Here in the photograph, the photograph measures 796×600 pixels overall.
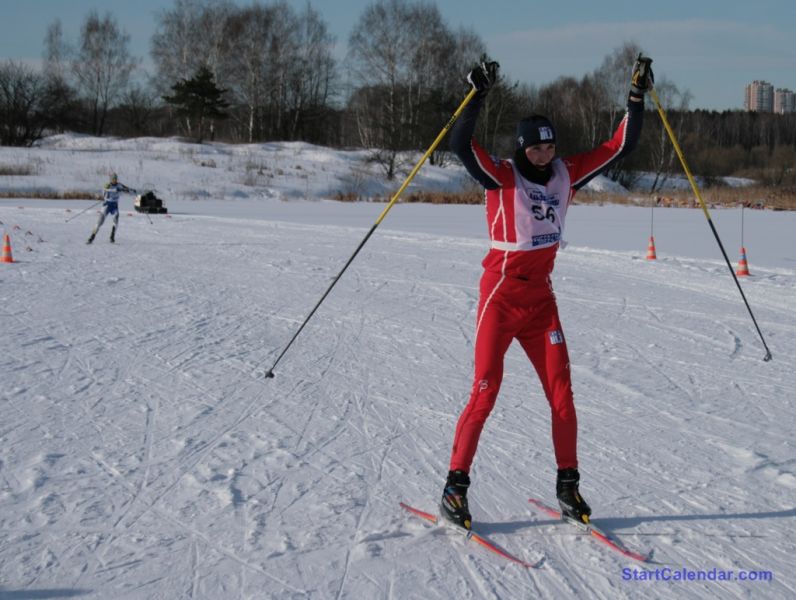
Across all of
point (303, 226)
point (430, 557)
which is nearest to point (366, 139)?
point (303, 226)

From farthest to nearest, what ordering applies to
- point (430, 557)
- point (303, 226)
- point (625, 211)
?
1. point (625, 211)
2. point (303, 226)
3. point (430, 557)

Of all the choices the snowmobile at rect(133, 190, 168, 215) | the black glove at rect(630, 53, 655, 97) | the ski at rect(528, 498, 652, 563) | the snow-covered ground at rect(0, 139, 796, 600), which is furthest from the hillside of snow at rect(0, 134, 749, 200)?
the ski at rect(528, 498, 652, 563)

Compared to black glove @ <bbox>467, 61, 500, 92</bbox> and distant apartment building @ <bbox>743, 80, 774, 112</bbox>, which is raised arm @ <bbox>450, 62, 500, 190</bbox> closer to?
black glove @ <bbox>467, 61, 500, 92</bbox>

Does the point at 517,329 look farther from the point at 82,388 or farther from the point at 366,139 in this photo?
the point at 366,139

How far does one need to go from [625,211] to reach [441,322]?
19.6 metres

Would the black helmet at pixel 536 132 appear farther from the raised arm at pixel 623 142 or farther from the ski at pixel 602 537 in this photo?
the ski at pixel 602 537

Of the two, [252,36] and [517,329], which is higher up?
[252,36]

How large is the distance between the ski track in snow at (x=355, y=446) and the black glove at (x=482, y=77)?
204 centimetres

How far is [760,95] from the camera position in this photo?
17462cm

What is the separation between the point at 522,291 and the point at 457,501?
101 centimetres

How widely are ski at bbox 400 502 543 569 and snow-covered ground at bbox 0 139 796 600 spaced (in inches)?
2.5

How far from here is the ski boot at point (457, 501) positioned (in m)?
3.65

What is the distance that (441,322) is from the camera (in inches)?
351

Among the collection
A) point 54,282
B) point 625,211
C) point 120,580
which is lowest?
point 120,580
